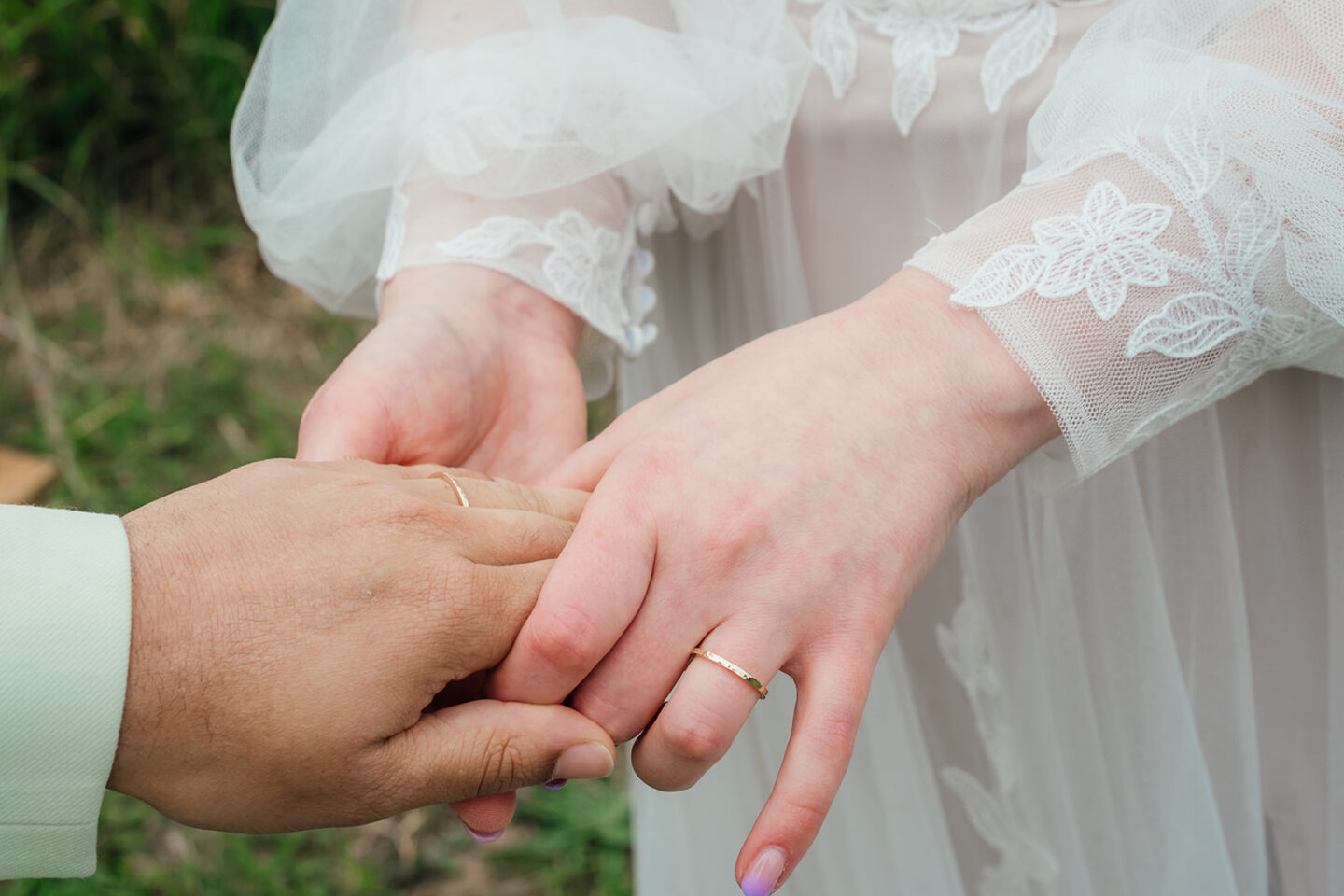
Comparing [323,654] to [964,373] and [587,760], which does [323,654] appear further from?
[964,373]

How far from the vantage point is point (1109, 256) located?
2.84 ft

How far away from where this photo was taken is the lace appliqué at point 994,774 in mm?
1201

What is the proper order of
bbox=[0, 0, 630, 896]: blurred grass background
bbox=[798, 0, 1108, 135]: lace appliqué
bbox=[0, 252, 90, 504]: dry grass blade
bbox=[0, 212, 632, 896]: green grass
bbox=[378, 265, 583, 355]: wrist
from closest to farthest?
bbox=[798, 0, 1108, 135]: lace appliqué < bbox=[378, 265, 583, 355]: wrist < bbox=[0, 212, 632, 896]: green grass < bbox=[0, 252, 90, 504]: dry grass blade < bbox=[0, 0, 630, 896]: blurred grass background

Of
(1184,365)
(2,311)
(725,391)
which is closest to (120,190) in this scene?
(2,311)

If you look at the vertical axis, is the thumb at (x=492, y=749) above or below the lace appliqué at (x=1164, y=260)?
below

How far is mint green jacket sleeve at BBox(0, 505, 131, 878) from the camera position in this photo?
75 cm

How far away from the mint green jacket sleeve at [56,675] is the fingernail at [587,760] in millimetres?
356

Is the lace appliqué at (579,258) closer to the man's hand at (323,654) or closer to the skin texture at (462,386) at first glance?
the skin texture at (462,386)

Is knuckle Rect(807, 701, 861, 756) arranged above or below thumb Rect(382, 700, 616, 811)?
above

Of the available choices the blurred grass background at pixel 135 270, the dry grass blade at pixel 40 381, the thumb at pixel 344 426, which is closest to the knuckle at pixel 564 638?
the thumb at pixel 344 426

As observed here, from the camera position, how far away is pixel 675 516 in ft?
2.91

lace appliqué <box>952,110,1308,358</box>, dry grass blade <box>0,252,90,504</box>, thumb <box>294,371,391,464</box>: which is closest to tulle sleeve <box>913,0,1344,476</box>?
lace appliqué <box>952,110,1308,358</box>

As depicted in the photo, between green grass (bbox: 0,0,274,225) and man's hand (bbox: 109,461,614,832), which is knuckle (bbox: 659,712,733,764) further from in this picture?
green grass (bbox: 0,0,274,225)

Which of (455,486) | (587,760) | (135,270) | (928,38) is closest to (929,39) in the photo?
(928,38)
